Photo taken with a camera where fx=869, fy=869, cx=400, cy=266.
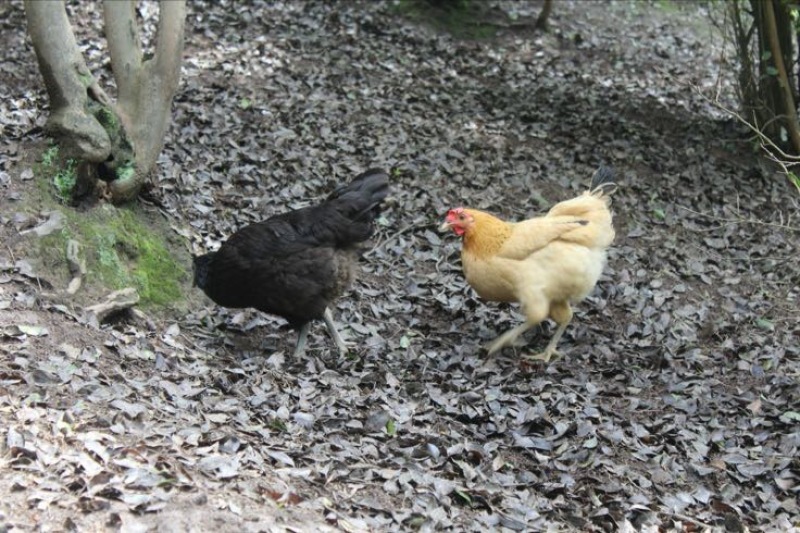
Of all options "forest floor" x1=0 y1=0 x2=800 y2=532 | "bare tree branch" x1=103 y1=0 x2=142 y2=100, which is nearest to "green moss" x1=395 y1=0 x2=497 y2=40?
"forest floor" x1=0 y1=0 x2=800 y2=532

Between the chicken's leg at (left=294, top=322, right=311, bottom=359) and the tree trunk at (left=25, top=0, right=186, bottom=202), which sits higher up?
the tree trunk at (left=25, top=0, right=186, bottom=202)

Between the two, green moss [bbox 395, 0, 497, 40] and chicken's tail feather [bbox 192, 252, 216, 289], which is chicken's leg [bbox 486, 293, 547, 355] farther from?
green moss [bbox 395, 0, 497, 40]

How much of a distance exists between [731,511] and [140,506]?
339 cm

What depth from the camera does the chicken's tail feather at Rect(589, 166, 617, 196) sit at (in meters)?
7.24

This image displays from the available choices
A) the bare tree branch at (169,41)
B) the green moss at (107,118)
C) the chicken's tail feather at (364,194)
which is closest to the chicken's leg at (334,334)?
the chicken's tail feather at (364,194)

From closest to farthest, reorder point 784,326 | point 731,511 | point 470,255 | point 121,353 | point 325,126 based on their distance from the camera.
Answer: point 731,511 < point 121,353 < point 470,255 < point 784,326 < point 325,126

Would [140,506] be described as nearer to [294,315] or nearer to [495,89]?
[294,315]

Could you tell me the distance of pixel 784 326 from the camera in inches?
295

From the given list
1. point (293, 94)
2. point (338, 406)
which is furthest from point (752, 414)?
point (293, 94)

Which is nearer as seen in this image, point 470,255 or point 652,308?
point 470,255

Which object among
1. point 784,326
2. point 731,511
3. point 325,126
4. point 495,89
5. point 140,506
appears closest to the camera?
point 140,506

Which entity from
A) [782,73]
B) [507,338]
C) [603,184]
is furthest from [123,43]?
[782,73]

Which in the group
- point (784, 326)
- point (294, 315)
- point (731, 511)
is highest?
point (294, 315)

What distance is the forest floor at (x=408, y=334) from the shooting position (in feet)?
15.1
